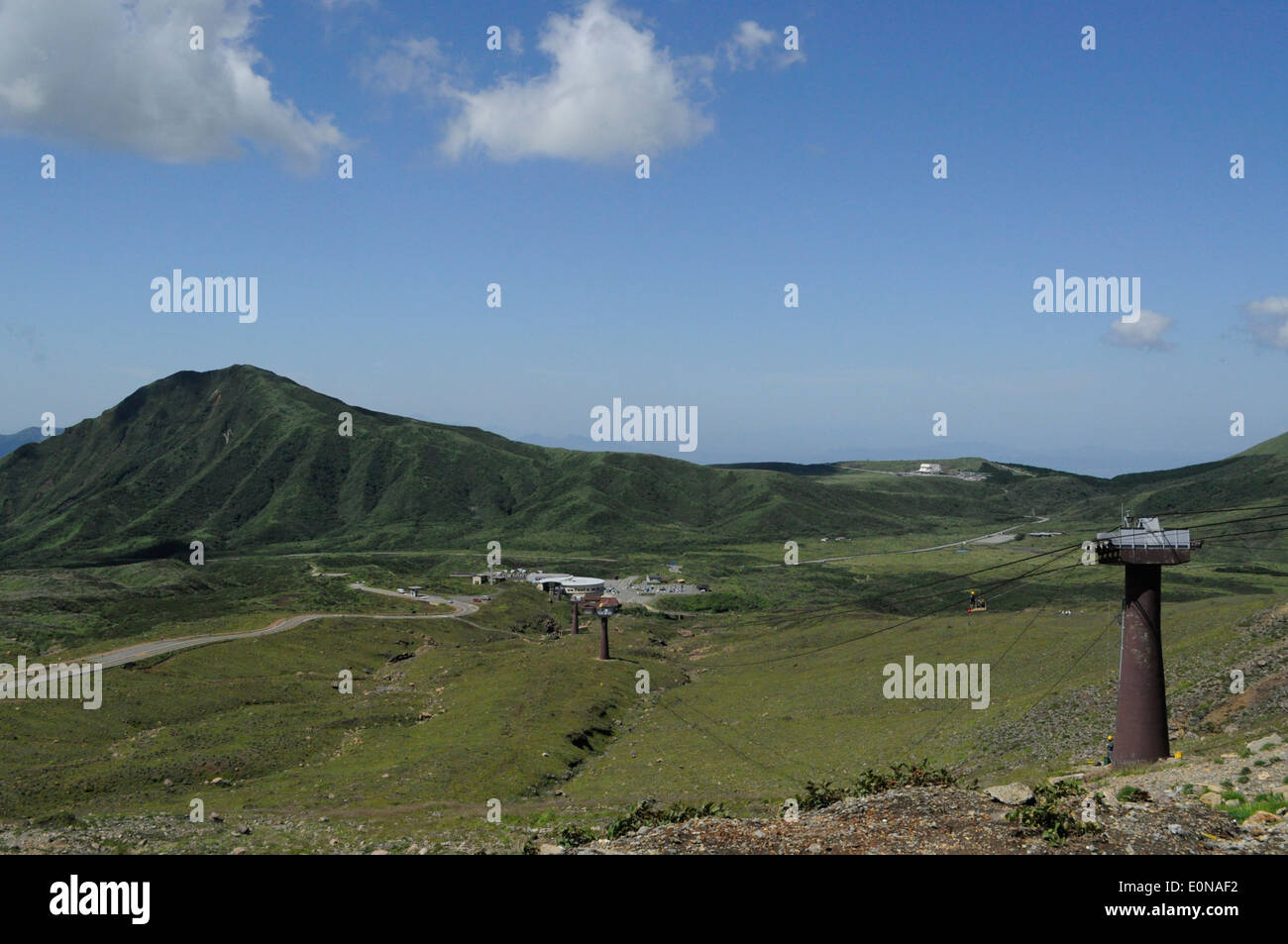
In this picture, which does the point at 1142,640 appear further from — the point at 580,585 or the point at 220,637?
the point at 580,585

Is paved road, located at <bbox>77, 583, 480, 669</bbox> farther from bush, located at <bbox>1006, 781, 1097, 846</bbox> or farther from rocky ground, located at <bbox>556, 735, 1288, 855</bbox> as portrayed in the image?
bush, located at <bbox>1006, 781, 1097, 846</bbox>

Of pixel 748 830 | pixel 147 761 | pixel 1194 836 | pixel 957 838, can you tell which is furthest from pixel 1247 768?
pixel 147 761

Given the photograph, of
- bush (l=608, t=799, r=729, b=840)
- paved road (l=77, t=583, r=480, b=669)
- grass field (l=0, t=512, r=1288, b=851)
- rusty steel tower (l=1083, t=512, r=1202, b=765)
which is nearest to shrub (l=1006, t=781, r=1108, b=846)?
bush (l=608, t=799, r=729, b=840)

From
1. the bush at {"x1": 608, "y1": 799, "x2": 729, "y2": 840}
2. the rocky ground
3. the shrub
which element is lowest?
the bush at {"x1": 608, "y1": 799, "x2": 729, "y2": 840}

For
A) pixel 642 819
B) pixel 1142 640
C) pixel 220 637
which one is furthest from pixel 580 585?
pixel 642 819

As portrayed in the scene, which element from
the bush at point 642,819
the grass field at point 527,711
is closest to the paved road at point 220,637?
the grass field at point 527,711

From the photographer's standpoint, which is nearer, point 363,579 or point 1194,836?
point 1194,836

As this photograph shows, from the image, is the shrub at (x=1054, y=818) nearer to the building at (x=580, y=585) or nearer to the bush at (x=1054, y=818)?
the bush at (x=1054, y=818)

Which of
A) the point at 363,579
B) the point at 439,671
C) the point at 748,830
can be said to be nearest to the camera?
the point at 748,830
